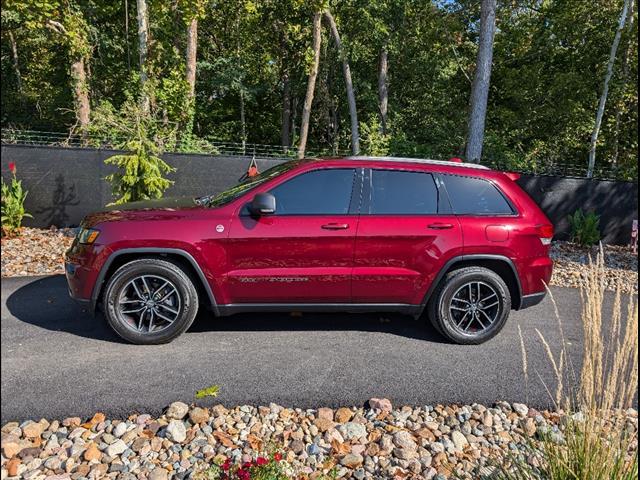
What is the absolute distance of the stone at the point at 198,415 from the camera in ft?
9.30

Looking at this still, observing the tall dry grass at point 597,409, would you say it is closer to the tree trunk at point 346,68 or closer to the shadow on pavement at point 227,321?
the shadow on pavement at point 227,321

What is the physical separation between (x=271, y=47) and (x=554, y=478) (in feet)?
77.6

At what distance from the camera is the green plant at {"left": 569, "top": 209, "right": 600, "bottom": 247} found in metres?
9.28

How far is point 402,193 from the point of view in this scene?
414 cm

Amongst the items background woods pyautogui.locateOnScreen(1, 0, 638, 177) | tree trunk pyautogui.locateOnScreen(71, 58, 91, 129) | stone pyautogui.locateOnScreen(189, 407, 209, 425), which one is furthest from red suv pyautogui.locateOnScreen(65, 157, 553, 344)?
tree trunk pyautogui.locateOnScreen(71, 58, 91, 129)

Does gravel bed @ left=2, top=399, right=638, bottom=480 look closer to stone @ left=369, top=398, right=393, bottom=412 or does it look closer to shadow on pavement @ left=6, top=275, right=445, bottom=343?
stone @ left=369, top=398, right=393, bottom=412

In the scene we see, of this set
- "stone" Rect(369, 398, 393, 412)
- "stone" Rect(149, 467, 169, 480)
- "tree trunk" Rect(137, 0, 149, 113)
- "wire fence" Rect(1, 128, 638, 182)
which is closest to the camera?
"stone" Rect(149, 467, 169, 480)

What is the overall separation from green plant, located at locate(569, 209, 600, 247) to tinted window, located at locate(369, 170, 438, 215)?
22.6 feet

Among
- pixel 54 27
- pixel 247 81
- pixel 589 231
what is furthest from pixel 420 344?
pixel 247 81

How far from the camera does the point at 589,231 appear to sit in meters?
9.30

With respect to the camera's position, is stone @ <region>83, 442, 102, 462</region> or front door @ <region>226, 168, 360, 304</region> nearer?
stone @ <region>83, 442, 102, 462</region>

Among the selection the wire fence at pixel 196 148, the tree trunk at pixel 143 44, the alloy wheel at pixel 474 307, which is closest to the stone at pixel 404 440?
the alloy wheel at pixel 474 307

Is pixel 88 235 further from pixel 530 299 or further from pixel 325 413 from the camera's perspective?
pixel 530 299

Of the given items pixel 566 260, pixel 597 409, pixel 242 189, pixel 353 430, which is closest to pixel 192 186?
pixel 242 189
